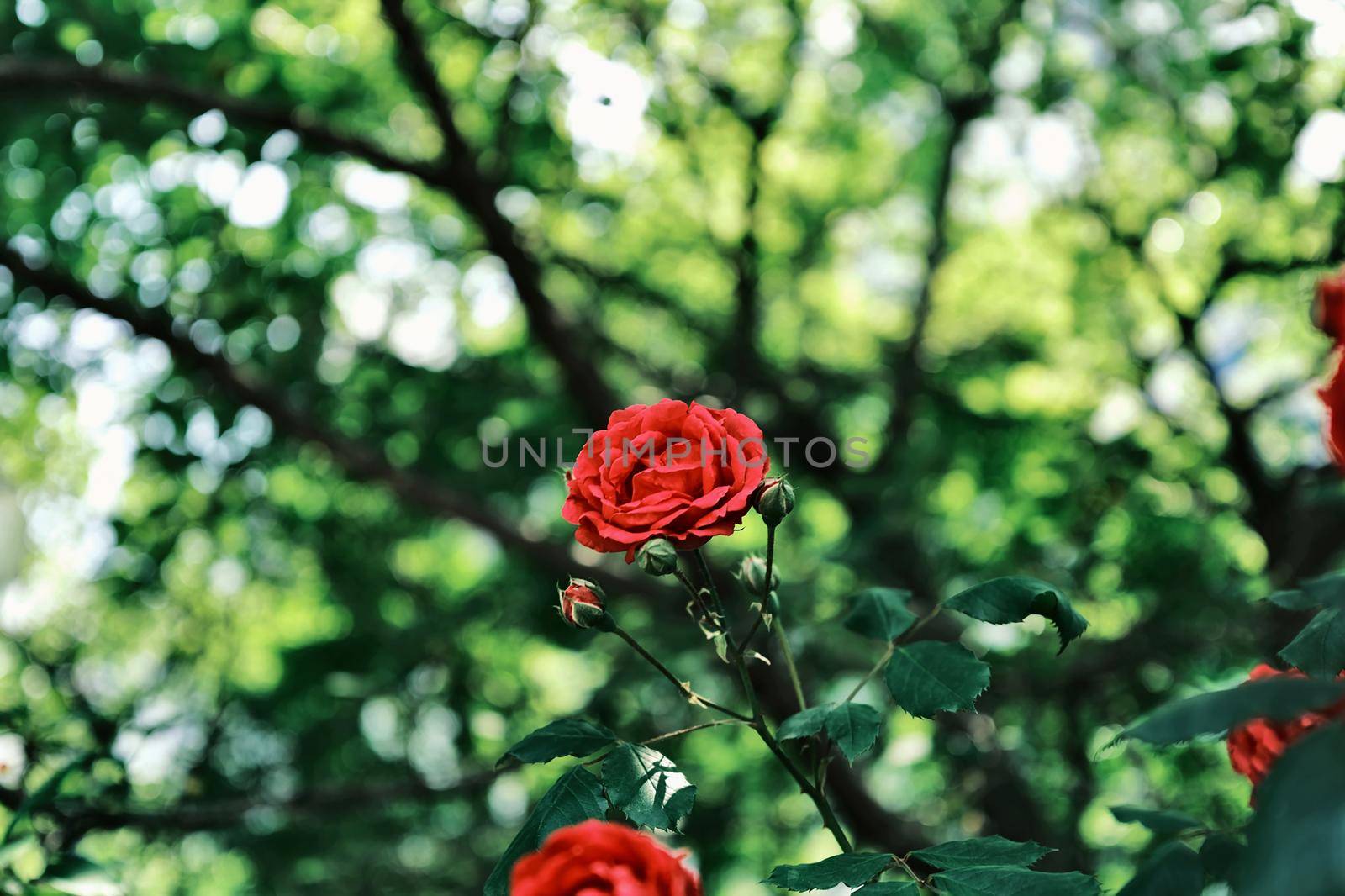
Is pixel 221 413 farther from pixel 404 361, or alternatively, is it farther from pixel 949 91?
pixel 949 91

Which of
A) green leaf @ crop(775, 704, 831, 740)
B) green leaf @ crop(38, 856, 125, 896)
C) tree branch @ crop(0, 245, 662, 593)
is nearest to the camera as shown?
green leaf @ crop(775, 704, 831, 740)

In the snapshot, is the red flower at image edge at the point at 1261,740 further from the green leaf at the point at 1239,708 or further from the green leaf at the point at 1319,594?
the green leaf at the point at 1239,708

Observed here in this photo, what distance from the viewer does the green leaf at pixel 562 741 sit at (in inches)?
37.3

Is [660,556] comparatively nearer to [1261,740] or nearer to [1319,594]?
[1319,594]

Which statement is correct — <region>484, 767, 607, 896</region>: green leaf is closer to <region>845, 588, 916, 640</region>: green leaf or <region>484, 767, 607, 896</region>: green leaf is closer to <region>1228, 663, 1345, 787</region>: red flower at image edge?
<region>845, 588, 916, 640</region>: green leaf

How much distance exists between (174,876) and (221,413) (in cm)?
222

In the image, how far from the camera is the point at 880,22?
3910 mm

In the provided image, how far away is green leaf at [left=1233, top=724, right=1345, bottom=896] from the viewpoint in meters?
0.48

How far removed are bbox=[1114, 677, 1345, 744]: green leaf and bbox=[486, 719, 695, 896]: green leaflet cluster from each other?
44 centimetres

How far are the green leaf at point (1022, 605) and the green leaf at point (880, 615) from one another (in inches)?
5.3

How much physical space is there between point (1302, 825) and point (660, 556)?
0.57 meters

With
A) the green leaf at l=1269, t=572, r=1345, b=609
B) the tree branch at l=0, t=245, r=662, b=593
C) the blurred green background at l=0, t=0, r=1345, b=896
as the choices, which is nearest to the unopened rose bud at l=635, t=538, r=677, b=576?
the green leaf at l=1269, t=572, r=1345, b=609

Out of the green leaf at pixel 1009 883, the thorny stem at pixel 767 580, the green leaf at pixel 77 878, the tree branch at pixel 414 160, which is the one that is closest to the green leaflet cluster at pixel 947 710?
the green leaf at pixel 1009 883

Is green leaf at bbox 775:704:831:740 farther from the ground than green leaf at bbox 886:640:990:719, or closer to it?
closer to it
